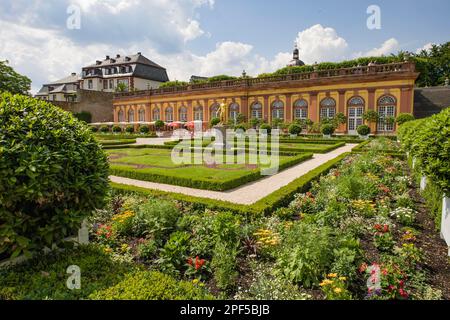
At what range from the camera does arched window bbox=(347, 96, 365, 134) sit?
1246 inches

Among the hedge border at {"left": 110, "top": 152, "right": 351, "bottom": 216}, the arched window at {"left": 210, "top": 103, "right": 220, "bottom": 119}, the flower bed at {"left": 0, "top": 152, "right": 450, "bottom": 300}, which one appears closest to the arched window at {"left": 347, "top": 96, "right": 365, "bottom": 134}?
the arched window at {"left": 210, "top": 103, "right": 220, "bottom": 119}

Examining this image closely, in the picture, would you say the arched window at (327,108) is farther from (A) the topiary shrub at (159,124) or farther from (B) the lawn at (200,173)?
(A) the topiary shrub at (159,124)

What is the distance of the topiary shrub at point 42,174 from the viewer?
3.64 meters

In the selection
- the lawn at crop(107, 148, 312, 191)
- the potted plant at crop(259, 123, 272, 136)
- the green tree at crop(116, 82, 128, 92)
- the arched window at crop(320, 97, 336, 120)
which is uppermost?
the green tree at crop(116, 82, 128, 92)

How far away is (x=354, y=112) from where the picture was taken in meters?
32.1

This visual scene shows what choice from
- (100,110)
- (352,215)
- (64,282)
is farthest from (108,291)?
(100,110)

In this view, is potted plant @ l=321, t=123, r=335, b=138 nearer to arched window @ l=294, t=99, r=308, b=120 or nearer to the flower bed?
arched window @ l=294, t=99, r=308, b=120

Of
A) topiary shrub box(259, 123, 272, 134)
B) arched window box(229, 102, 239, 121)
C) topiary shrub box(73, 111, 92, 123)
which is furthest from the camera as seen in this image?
topiary shrub box(73, 111, 92, 123)

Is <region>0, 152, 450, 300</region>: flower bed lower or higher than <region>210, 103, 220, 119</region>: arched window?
lower

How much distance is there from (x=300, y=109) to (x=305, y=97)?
4.66 ft

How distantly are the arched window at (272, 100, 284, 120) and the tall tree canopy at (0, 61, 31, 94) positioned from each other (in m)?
31.0

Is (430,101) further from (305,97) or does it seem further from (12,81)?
(12,81)

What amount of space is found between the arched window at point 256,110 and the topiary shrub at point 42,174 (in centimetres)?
3405

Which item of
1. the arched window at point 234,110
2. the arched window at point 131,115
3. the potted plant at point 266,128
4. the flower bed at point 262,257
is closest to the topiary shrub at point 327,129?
the potted plant at point 266,128
